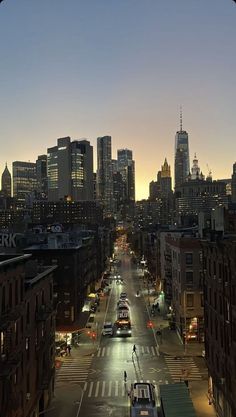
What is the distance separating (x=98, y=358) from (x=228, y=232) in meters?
30.5

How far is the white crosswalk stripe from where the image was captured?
51406 mm

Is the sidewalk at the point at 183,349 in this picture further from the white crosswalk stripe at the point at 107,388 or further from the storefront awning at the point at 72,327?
the storefront awning at the point at 72,327

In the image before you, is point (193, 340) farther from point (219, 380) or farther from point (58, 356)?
point (219, 380)

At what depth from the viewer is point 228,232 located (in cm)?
4538

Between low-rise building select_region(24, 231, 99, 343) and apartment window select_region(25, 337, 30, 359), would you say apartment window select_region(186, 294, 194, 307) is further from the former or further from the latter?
apartment window select_region(25, 337, 30, 359)

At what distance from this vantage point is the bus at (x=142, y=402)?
128ft

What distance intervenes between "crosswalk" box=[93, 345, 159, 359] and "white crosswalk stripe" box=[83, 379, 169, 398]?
37.9 ft

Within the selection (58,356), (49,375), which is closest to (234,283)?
(49,375)

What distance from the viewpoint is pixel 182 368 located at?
197 ft

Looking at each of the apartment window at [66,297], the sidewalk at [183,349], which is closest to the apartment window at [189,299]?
the sidewalk at [183,349]

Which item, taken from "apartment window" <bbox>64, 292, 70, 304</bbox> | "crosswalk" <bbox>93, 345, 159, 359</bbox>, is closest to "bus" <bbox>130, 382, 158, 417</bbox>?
"crosswalk" <bbox>93, 345, 159, 359</bbox>

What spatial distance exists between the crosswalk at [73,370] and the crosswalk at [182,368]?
10.5 meters

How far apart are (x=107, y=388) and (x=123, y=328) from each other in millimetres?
27267

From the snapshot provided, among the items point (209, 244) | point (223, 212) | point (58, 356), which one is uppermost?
point (223, 212)
